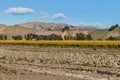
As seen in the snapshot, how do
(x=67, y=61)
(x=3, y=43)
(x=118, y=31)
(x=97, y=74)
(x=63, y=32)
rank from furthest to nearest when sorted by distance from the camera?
(x=63, y=32) < (x=118, y=31) < (x=3, y=43) < (x=67, y=61) < (x=97, y=74)

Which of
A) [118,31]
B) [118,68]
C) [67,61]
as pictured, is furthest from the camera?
[118,31]

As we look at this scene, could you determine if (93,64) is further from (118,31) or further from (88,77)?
(118,31)

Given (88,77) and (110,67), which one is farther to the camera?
(110,67)

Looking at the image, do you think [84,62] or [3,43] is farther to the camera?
[3,43]

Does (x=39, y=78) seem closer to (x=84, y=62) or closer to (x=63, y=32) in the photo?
(x=84, y=62)

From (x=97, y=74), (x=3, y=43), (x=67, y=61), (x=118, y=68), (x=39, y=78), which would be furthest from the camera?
(x=3, y=43)

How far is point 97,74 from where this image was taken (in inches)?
912

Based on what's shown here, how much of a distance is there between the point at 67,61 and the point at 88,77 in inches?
444

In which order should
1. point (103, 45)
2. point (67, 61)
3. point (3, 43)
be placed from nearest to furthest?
point (67, 61), point (103, 45), point (3, 43)

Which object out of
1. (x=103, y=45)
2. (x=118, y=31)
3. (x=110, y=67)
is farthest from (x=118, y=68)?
(x=118, y=31)

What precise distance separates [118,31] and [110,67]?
4432 inches

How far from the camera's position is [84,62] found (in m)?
31.4

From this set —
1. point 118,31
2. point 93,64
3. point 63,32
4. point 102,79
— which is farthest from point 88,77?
point 63,32

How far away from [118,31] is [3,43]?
62.2m
